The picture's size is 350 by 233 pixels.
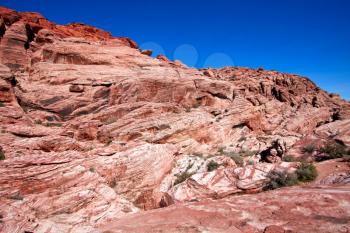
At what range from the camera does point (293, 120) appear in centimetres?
2731

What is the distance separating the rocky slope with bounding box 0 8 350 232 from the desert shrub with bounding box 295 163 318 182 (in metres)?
0.53

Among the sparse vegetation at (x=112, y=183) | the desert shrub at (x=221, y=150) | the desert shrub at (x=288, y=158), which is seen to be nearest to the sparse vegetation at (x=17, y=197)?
the sparse vegetation at (x=112, y=183)

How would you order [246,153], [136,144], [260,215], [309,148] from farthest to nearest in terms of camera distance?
1. [246,153]
2. [136,144]
3. [309,148]
4. [260,215]

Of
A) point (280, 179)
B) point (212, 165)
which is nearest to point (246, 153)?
point (212, 165)

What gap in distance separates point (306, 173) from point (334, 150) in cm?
408

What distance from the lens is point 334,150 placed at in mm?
13164

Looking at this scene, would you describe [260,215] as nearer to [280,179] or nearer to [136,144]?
[280,179]

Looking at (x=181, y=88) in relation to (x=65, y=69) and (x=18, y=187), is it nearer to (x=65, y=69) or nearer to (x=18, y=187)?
(x=65, y=69)

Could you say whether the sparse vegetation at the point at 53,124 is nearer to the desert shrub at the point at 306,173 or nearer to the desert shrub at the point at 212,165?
the desert shrub at the point at 212,165

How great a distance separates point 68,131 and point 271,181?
41.8ft

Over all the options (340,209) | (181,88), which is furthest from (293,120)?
(340,209)

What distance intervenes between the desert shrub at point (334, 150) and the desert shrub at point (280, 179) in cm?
407

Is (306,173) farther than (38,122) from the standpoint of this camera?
No

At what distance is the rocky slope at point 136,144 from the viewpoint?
6.88 m
